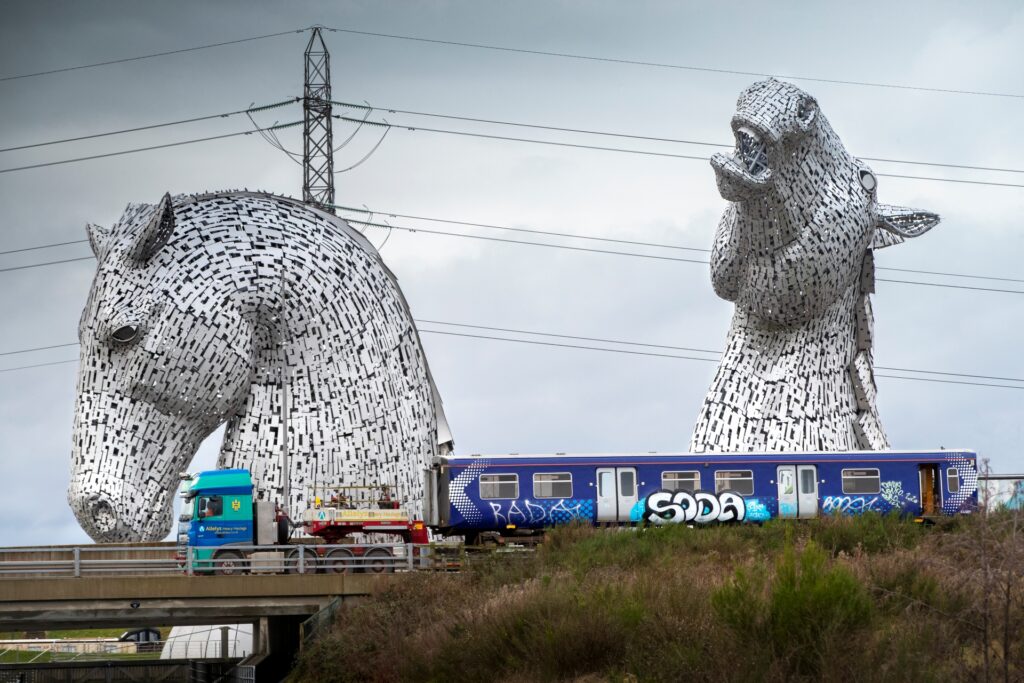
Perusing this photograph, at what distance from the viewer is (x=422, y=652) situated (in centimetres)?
1808

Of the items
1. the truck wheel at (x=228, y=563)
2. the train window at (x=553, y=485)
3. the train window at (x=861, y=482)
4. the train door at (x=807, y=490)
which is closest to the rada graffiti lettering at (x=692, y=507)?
the train door at (x=807, y=490)

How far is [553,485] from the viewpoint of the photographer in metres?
24.5

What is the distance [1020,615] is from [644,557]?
6206mm

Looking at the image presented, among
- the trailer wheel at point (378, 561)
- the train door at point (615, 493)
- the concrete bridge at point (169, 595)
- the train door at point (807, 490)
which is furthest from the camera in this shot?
the train door at point (807, 490)

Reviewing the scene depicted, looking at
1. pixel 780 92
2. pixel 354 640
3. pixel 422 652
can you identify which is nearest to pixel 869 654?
pixel 422 652

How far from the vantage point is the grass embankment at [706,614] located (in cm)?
1487

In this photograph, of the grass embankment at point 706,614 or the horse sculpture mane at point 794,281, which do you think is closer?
the grass embankment at point 706,614

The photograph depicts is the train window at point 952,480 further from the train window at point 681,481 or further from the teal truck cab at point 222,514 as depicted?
the teal truck cab at point 222,514

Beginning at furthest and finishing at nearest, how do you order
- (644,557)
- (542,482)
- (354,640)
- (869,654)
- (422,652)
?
(542,482), (644,557), (354,640), (422,652), (869,654)

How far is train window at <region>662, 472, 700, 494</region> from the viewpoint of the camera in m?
24.8

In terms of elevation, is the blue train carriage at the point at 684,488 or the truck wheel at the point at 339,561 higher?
the blue train carriage at the point at 684,488

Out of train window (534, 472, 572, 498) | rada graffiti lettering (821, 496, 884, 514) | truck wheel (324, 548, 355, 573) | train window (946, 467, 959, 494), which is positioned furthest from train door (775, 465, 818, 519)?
truck wheel (324, 548, 355, 573)

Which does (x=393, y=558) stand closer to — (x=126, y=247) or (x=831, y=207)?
(x=126, y=247)

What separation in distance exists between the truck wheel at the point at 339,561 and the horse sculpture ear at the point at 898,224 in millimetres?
12435
